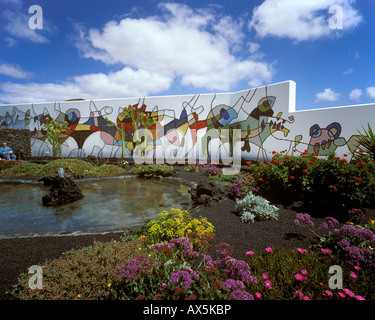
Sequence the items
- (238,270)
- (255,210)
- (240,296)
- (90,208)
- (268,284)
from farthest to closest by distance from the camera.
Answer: (90,208), (255,210), (238,270), (268,284), (240,296)

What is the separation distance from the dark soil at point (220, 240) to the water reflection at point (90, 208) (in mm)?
467

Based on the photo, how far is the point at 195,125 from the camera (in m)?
13.8

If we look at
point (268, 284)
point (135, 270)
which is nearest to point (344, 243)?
point (268, 284)

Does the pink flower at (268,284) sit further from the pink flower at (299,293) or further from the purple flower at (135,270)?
the purple flower at (135,270)

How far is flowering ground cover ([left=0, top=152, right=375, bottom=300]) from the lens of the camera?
2159mm

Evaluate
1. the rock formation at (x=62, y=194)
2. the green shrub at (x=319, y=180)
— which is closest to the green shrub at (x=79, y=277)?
the rock formation at (x=62, y=194)

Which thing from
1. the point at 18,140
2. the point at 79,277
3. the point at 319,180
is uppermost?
the point at 18,140

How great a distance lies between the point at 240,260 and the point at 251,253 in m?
0.24

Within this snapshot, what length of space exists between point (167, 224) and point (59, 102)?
1691 cm

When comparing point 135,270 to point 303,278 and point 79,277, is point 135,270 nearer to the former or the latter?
A: point 79,277

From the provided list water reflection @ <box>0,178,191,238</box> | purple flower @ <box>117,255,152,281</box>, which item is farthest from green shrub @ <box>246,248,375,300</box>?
water reflection @ <box>0,178,191,238</box>

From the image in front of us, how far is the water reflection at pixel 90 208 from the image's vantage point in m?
4.61

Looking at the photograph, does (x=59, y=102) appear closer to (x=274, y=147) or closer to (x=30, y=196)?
(x=30, y=196)

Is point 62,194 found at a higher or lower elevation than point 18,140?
lower
